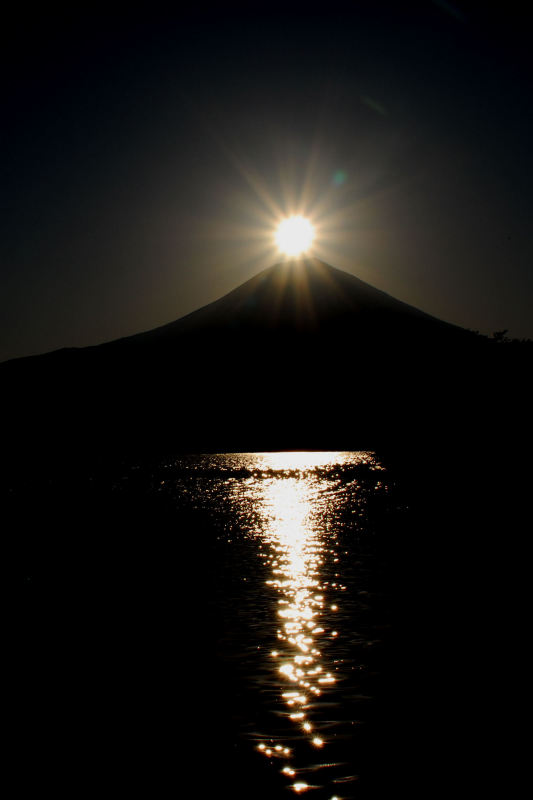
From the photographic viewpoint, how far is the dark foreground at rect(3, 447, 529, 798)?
358 inches

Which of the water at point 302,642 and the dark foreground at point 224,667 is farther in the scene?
the water at point 302,642

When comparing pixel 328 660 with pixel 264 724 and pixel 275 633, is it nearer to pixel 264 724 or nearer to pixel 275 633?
pixel 275 633

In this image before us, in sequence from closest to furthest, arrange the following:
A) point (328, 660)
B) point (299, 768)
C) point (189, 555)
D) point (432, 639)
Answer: point (299, 768) < point (328, 660) < point (432, 639) < point (189, 555)

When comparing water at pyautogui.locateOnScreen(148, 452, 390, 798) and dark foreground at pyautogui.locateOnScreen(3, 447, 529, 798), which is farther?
water at pyautogui.locateOnScreen(148, 452, 390, 798)

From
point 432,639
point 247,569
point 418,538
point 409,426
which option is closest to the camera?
point 432,639

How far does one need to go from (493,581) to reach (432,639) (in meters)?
6.22

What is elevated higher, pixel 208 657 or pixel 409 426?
pixel 409 426

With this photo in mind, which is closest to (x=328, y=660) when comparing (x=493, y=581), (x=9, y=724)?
(x=9, y=724)

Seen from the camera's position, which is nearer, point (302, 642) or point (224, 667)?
point (224, 667)

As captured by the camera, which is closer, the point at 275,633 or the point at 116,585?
the point at 275,633

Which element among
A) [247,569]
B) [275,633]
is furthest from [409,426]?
[275,633]

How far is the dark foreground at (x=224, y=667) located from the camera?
9.09 meters

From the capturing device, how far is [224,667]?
13320 millimetres

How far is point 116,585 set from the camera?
21.3 meters
